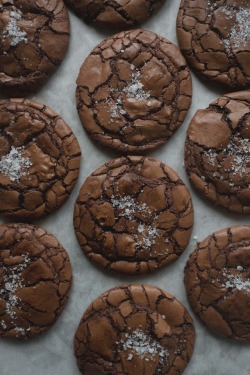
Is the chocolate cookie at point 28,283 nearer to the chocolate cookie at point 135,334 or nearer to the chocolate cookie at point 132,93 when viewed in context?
the chocolate cookie at point 135,334

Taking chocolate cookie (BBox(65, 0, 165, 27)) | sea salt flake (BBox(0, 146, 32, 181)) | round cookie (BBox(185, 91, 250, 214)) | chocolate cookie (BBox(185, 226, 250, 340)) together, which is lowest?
chocolate cookie (BBox(185, 226, 250, 340))

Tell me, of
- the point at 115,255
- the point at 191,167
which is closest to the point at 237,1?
the point at 191,167

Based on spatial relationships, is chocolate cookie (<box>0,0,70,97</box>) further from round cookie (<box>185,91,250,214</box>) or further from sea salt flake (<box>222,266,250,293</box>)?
sea salt flake (<box>222,266,250,293</box>)

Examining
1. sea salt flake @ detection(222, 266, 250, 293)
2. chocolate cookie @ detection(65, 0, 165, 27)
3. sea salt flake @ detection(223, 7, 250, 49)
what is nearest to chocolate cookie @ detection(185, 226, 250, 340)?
sea salt flake @ detection(222, 266, 250, 293)

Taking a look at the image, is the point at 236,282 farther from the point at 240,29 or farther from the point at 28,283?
the point at 240,29

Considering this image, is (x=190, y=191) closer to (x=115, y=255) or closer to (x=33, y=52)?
(x=115, y=255)

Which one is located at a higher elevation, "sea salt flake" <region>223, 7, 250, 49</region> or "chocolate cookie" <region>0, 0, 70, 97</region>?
"sea salt flake" <region>223, 7, 250, 49</region>

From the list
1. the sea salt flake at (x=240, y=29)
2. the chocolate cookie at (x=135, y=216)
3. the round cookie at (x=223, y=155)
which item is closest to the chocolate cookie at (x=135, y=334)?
the chocolate cookie at (x=135, y=216)
